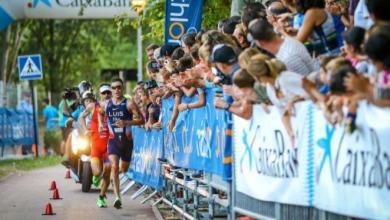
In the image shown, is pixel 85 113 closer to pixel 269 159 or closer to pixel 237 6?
pixel 237 6

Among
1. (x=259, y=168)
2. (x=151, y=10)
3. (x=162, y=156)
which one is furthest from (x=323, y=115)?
(x=151, y=10)

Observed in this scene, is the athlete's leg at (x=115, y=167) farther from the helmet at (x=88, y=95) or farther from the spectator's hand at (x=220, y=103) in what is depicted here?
the spectator's hand at (x=220, y=103)

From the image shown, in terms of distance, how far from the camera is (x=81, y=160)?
66.2ft

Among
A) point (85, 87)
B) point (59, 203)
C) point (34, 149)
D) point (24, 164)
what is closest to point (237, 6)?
point (59, 203)

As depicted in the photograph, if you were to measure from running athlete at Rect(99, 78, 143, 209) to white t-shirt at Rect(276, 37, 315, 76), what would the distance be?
26.8 feet

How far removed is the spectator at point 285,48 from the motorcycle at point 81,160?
1075cm

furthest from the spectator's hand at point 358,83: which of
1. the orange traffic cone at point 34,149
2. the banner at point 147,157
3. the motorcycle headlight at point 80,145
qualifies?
the orange traffic cone at point 34,149

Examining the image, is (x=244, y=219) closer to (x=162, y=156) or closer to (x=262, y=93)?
(x=262, y=93)

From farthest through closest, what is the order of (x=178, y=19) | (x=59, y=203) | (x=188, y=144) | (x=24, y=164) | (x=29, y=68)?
(x=29, y=68) < (x=24, y=164) < (x=178, y=19) < (x=59, y=203) < (x=188, y=144)

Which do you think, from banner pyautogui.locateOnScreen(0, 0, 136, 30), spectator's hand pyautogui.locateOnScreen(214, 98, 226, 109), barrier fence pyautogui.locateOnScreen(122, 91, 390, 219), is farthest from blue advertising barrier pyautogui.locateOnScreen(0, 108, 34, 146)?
spectator's hand pyautogui.locateOnScreen(214, 98, 226, 109)

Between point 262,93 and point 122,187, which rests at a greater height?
point 262,93

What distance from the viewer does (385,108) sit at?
668 cm

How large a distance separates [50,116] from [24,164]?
11799 millimetres

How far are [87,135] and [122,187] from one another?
189cm
